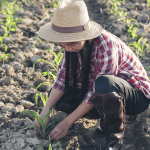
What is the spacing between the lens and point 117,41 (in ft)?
5.41

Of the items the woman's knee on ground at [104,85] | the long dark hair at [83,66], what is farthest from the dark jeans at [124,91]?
the long dark hair at [83,66]

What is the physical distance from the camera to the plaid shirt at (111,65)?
1548mm

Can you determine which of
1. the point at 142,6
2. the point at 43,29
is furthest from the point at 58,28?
the point at 142,6

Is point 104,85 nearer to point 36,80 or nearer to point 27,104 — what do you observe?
point 27,104

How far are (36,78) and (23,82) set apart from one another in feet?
0.48

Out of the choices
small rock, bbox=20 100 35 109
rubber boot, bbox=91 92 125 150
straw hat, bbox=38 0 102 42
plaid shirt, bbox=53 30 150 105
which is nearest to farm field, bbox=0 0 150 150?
small rock, bbox=20 100 35 109

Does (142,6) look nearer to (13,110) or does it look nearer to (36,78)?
(36,78)

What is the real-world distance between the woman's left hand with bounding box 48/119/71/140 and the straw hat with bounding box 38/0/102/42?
25.1 inches

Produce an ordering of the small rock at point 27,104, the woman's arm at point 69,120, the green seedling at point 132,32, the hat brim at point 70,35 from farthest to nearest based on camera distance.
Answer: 1. the green seedling at point 132,32
2. the small rock at point 27,104
3. the woman's arm at point 69,120
4. the hat brim at point 70,35

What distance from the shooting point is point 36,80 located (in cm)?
241

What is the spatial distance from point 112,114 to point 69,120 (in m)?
0.33

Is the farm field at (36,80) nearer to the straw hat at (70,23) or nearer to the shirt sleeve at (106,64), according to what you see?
the shirt sleeve at (106,64)

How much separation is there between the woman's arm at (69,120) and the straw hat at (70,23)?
52 cm

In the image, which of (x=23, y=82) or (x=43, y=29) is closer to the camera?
(x=43, y=29)
